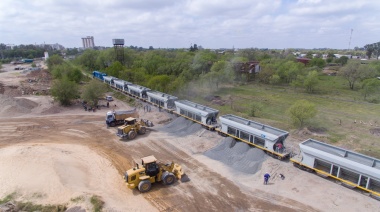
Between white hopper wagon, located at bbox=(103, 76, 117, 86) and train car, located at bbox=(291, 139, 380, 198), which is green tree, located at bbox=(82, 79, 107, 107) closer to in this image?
white hopper wagon, located at bbox=(103, 76, 117, 86)

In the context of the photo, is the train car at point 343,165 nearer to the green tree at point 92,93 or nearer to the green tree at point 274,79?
the green tree at point 92,93

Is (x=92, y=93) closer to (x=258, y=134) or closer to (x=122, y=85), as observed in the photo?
(x=122, y=85)

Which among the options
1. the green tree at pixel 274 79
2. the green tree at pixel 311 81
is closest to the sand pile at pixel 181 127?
the green tree at pixel 311 81

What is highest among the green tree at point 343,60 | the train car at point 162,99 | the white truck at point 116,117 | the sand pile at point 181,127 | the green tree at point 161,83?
the green tree at point 343,60

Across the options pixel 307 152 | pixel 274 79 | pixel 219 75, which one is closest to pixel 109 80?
pixel 219 75

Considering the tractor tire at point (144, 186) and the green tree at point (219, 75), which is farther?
the green tree at point (219, 75)

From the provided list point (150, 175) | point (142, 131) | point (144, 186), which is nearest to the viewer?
point (144, 186)

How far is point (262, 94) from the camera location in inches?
2223

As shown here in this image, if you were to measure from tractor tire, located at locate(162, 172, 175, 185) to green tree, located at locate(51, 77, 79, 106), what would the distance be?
33359 mm

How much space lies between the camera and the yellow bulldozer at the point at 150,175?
19.2 metres

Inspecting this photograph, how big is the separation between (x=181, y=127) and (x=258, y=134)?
1219 centimetres

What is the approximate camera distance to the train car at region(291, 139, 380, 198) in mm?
17859

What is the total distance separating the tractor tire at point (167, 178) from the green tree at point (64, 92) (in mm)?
33359

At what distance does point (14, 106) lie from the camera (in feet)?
142
